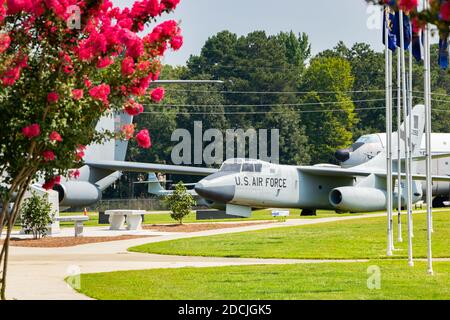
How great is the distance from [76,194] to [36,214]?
7.08m

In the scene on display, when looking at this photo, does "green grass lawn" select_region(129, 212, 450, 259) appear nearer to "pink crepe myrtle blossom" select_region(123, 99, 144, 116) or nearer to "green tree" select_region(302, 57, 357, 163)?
"pink crepe myrtle blossom" select_region(123, 99, 144, 116)

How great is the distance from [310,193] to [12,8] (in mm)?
36569

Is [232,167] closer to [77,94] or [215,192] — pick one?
[215,192]

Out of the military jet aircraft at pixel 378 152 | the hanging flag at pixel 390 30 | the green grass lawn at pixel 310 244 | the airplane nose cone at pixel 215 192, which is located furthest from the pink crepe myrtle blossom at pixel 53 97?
the military jet aircraft at pixel 378 152

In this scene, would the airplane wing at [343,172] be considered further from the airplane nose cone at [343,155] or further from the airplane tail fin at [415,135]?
the airplane nose cone at [343,155]

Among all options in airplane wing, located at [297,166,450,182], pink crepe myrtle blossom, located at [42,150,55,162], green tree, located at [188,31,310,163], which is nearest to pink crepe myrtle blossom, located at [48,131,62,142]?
pink crepe myrtle blossom, located at [42,150,55,162]

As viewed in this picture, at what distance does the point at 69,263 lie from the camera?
20.5 m

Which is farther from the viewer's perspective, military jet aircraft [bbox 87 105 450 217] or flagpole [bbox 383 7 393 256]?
military jet aircraft [bbox 87 105 450 217]

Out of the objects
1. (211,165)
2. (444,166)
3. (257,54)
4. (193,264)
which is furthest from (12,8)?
(257,54)

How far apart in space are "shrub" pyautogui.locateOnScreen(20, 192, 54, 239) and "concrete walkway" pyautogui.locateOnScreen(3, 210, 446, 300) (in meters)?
4.07

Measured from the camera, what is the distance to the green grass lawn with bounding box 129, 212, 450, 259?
2244 centimetres

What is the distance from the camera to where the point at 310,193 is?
4728 centimetres

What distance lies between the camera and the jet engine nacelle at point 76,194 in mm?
37781

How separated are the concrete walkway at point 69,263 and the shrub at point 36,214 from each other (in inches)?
160
